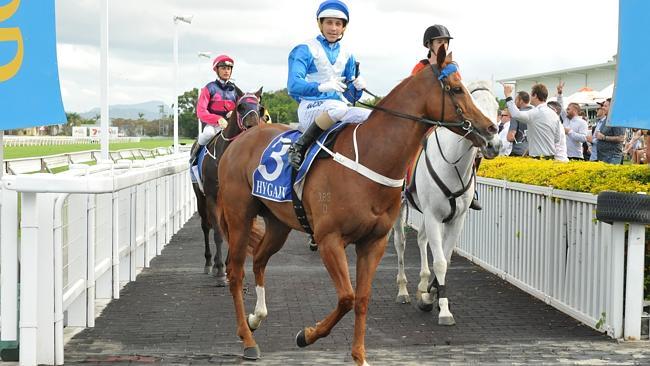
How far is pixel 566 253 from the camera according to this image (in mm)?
8484

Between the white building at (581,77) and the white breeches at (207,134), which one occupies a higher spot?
the white building at (581,77)

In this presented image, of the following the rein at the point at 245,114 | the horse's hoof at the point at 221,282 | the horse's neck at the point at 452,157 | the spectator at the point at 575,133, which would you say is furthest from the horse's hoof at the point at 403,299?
the spectator at the point at 575,133

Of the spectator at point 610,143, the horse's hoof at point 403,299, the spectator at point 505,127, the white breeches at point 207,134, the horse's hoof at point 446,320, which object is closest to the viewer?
the horse's hoof at point 446,320

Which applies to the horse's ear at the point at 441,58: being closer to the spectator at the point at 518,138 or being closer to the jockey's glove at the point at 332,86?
the jockey's glove at the point at 332,86

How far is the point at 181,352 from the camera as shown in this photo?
6.83 meters

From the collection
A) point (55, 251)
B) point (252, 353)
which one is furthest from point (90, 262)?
point (252, 353)

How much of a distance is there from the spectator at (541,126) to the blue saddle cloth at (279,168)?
563cm

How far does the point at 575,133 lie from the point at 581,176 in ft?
25.6

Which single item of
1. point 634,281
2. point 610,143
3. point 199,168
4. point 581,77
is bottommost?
point 634,281

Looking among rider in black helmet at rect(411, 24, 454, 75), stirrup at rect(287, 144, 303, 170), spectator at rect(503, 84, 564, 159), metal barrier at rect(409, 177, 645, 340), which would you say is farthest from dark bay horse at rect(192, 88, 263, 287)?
stirrup at rect(287, 144, 303, 170)

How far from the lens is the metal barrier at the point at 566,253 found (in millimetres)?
7293

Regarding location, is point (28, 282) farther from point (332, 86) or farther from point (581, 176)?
point (581, 176)

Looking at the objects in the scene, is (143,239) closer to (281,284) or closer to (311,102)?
(281,284)

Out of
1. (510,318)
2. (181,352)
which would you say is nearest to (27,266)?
(181,352)
